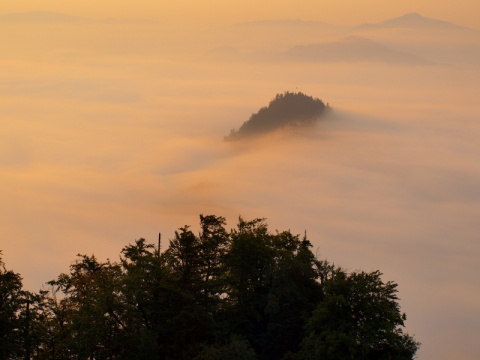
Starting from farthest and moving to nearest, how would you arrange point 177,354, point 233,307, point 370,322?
point 233,307 → point 177,354 → point 370,322

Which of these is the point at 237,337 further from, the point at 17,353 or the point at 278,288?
the point at 17,353

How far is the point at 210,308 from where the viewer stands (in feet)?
252

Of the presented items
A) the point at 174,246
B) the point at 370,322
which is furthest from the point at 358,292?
the point at 174,246

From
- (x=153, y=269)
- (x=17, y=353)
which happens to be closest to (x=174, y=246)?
(x=153, y=269)

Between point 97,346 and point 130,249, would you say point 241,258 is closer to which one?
point 130,249

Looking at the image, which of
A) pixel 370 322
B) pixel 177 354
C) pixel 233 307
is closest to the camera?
pixel 370 322

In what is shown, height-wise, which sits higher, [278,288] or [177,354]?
[278,288]

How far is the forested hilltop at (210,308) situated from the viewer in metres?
69.6

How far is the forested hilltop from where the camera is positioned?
69.6 meters

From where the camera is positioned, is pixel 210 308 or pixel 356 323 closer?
pixel 356 323

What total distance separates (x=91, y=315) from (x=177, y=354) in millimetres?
6990

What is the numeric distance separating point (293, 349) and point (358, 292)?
10.7 metres

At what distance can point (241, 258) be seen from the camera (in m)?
80.2

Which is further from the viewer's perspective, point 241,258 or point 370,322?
point 241,258
